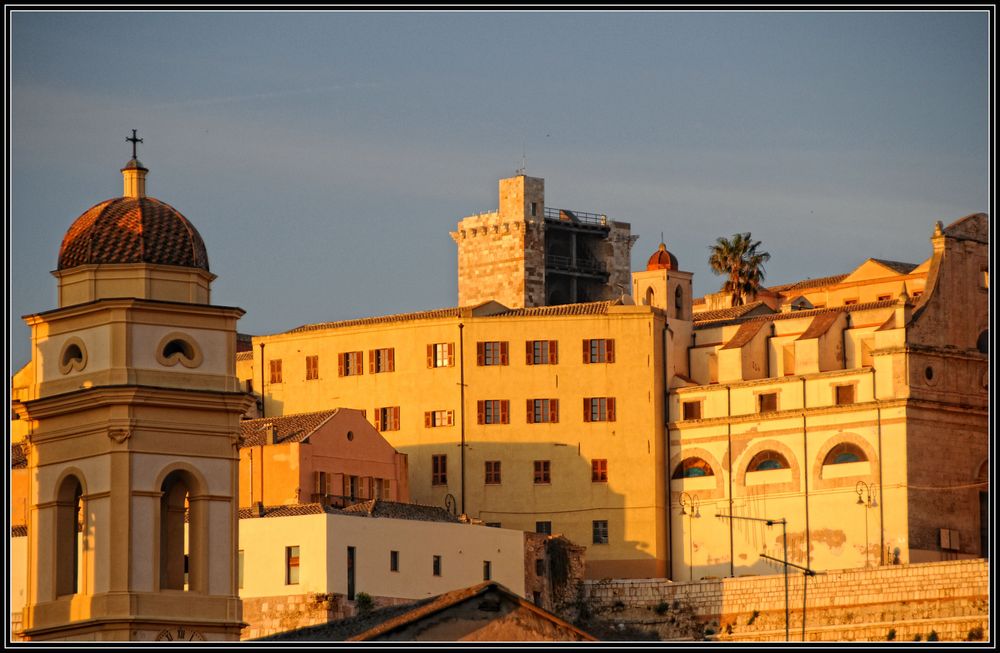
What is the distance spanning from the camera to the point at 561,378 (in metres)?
107

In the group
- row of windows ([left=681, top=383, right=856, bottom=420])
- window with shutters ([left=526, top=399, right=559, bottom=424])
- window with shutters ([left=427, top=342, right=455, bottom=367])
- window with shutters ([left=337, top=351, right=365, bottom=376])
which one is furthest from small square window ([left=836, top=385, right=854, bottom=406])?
window with shutters ([left=337, top=351, right=365, bottom=376])

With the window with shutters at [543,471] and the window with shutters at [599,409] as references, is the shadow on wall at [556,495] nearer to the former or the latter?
the window with shutters at [543,471]

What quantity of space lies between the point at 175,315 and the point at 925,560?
42340mm

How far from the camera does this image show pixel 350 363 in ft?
360

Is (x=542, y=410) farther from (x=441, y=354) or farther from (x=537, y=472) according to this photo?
(x=441, y=354)

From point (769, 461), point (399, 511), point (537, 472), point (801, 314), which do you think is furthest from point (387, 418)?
point (801, 314)

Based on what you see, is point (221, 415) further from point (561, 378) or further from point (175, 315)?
point (561, 378)

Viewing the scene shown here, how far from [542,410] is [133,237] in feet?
150

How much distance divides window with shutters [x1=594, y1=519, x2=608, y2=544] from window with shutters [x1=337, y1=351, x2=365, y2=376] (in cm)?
1160

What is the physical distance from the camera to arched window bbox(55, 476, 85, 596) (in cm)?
6006

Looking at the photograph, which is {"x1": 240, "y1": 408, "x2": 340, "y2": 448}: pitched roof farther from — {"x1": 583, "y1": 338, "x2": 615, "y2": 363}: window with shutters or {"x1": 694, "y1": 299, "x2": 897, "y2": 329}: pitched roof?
{"x1": 694, "y1": 299, "x2": 897, "y2": 329}: pitched roof

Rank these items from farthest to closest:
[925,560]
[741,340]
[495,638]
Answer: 1. [741,340]
2. [925,560]
3. [495,638]

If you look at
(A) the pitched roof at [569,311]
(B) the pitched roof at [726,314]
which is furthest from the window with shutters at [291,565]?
(B) the pitched roof at [726,314]

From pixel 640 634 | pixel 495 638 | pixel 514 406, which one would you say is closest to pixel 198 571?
pixel 495 638
